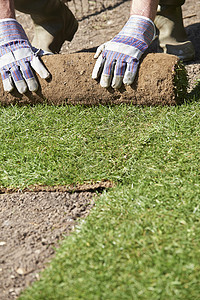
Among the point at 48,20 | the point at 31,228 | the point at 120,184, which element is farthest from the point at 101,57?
the point at 48,20

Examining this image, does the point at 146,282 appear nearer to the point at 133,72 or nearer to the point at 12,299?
the point at 12,299

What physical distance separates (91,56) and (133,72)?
17.5 inches

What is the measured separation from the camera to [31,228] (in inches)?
83.0

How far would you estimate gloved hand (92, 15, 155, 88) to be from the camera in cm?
292

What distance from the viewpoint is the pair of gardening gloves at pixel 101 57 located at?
2.93m

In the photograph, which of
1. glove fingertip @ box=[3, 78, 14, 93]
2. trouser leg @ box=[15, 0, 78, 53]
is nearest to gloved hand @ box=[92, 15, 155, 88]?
glove fingertip @ box=[3, 78, 14, 93]

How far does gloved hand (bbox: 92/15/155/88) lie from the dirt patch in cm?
111

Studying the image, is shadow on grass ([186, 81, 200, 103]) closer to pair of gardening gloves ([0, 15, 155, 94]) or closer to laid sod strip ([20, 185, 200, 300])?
pair of gardening gloves ([0, 15, 155, 94])

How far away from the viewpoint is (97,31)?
531cm

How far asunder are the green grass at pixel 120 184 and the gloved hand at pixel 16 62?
0.25 m

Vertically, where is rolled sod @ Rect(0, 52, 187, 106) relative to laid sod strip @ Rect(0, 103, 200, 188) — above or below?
above

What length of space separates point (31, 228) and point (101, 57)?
1.61 m

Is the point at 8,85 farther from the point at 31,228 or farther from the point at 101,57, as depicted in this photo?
the point at 31,228

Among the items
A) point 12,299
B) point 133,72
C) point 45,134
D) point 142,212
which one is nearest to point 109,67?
point 133,72
